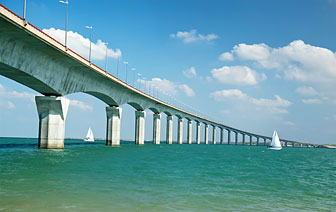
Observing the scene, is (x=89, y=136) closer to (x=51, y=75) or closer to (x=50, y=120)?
(x=50, y=120)

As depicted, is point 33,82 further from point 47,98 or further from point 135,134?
point 135,134

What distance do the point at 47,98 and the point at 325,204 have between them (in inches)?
1453

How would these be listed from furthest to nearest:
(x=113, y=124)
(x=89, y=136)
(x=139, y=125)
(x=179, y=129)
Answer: (x=89, y=136) → (x=179, y=129) → (x=139, y=125) → (x=113, y=124)

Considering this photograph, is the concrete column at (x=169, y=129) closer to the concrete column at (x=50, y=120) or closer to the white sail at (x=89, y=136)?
the white sail at (x=89, y=136)

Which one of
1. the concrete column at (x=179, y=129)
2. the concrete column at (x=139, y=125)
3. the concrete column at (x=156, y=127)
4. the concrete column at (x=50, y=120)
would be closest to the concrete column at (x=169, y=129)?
the concrete column at (x=179, y=129)

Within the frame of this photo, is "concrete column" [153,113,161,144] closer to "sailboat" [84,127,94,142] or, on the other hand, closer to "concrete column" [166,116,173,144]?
"concrete column" [166,116,173,144]

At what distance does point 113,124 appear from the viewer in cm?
6931

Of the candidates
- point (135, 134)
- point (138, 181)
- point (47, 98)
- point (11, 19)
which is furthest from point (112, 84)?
point (138, 181)

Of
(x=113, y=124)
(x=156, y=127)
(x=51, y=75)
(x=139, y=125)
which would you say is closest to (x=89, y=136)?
(x=156, y=127)

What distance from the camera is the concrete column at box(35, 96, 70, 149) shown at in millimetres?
43094

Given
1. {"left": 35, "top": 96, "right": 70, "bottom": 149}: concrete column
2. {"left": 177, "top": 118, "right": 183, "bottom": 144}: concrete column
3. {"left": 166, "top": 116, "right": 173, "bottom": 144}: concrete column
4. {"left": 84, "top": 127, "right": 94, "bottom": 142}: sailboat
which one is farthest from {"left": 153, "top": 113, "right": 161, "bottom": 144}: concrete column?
{"left": 35, "top": 96, "right": 70, "bottom": 149}: concrete column

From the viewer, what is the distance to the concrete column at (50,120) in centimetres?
4309

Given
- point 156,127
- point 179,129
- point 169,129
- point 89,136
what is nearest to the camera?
point 156,127

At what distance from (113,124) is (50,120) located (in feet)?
87.7
